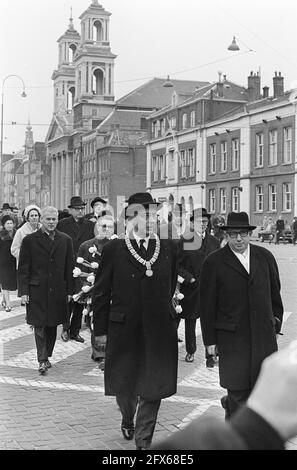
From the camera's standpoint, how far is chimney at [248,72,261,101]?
167 feet

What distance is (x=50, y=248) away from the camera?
838 centimetres

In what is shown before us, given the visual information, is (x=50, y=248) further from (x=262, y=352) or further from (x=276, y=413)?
(x=276, y=413)

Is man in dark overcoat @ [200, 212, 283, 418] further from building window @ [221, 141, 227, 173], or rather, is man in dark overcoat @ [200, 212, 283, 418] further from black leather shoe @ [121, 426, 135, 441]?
building window @ [221, 141, 227, 173]

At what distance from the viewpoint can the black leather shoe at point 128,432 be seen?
545 centimetres

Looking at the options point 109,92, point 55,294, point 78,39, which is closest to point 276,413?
point 55,294

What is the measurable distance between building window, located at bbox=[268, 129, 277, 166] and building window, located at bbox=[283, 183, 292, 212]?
2.00m

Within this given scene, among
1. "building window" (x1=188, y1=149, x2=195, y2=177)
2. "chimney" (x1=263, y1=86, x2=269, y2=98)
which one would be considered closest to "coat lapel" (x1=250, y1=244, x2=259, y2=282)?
"chimney" (x1=263, y1=86, x2=269, y2=98)

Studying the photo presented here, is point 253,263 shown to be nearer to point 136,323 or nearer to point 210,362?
point 136,323

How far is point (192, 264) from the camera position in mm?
9117

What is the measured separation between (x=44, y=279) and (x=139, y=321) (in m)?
3.09

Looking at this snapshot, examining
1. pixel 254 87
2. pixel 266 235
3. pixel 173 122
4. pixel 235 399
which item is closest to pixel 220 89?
pixel 254 87

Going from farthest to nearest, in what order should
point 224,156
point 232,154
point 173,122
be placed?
point 173,122, point 224,156, point 232,154

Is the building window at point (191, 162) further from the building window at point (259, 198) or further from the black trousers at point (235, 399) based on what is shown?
the black trousers at point (235, 399)

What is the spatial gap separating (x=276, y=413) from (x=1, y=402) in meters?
5.94
